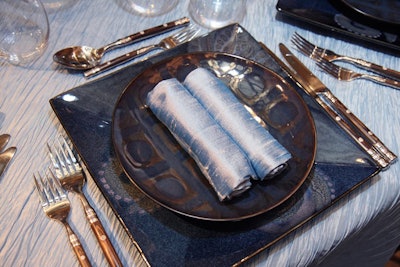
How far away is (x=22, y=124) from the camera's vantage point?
1.89ft

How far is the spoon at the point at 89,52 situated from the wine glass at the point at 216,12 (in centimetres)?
6

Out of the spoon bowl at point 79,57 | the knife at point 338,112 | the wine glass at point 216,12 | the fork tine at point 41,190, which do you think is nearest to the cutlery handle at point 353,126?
the knife at point 338,112

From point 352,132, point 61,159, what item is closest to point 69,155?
point 61,159

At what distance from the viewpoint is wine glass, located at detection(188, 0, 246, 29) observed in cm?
73

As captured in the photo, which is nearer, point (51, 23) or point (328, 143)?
point (328, 143)

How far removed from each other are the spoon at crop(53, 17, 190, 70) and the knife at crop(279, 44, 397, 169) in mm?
201

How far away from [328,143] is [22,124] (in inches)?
15.2

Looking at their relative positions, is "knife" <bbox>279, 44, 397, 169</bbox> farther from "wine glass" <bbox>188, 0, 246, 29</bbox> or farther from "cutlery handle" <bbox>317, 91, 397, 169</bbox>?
"wine glass" <bbox>188, 0, 246, 29</bbox>

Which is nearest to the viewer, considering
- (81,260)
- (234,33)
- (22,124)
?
(81,260)

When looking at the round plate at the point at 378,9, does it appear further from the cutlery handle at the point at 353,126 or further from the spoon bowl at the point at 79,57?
the spoon bowl at the point at 79,57

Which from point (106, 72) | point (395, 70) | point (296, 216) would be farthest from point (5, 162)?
point (395, 70)

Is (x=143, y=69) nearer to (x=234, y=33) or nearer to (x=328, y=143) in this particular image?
(x=234, y=33)

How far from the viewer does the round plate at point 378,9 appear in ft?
2.29

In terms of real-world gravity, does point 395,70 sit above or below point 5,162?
above
